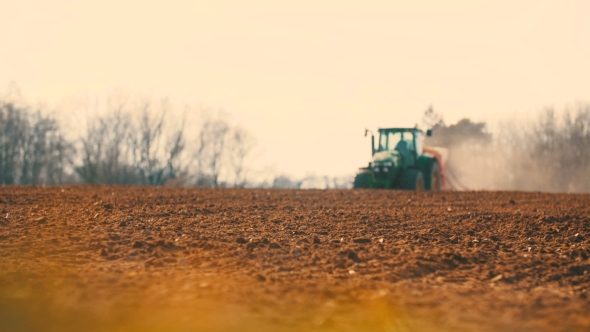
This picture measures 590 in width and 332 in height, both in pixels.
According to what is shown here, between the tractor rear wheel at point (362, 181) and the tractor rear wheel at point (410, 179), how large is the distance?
1.25m

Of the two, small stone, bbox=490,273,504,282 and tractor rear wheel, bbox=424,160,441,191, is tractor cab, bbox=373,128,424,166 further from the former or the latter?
small stone, bbox=490,273,504,282

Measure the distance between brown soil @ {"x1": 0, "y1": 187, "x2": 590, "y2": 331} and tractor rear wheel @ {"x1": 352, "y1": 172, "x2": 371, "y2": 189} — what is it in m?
11.8

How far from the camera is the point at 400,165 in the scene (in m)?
23.3

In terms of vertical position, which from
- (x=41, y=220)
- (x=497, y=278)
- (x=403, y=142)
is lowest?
(x=497, y=278)

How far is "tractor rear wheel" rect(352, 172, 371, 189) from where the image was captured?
2330 centimetres

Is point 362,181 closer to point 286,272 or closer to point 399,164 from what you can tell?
point 399,164

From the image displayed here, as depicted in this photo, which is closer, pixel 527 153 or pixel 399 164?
pixel 399 164

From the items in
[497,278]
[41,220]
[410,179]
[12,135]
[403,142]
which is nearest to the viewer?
[497,278]

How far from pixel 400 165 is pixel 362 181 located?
1501mm

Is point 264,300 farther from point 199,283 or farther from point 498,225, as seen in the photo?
point 498,225

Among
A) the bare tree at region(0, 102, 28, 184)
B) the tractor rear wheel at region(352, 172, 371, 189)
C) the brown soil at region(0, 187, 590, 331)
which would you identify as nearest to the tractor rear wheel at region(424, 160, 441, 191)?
the tractor rear wheel at region(352, 172, 371, 189)

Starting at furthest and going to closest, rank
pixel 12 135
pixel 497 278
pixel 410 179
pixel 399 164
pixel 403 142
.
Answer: pixel 12 135
pixel 403 142
pixel 399 164
pixel 410 179
pixel 497 278

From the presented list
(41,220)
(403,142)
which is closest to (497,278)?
(41,220)

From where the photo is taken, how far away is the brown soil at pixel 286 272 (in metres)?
4.65
